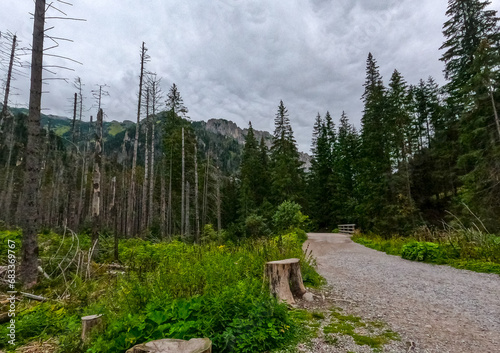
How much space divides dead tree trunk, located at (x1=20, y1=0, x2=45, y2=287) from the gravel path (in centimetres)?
667

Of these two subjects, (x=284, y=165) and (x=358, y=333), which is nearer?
(x=358, y=333)

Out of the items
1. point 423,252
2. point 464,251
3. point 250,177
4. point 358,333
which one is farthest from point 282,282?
point 250,177

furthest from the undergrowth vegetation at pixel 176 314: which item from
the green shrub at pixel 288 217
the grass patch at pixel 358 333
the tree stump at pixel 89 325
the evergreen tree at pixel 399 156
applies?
the evergreen tree at pixel 399 156

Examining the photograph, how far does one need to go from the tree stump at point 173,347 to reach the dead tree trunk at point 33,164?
5417mm

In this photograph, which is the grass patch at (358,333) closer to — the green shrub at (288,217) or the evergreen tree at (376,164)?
the green shrub at (288,217)

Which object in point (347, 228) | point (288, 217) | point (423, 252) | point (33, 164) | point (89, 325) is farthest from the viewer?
point (347, 228)

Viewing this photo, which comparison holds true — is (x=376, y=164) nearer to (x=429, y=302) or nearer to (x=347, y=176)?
(x=347, y=176)

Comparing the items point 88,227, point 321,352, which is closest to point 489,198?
point 321,352

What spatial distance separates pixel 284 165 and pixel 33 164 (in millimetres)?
22883

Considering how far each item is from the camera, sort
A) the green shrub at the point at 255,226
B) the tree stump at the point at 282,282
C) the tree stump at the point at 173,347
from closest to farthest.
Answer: the tree stump at the point at 173,347, the tree stump at the point at 282,282, the green shrub at the point at 255,226

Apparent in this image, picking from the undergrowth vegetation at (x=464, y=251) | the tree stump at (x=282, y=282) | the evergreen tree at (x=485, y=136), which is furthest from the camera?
the evergreen tree at (x=485, y=136)

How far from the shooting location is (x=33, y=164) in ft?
18.2

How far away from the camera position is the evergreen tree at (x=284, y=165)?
26.3 meters

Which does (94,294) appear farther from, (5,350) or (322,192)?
(322,192)
